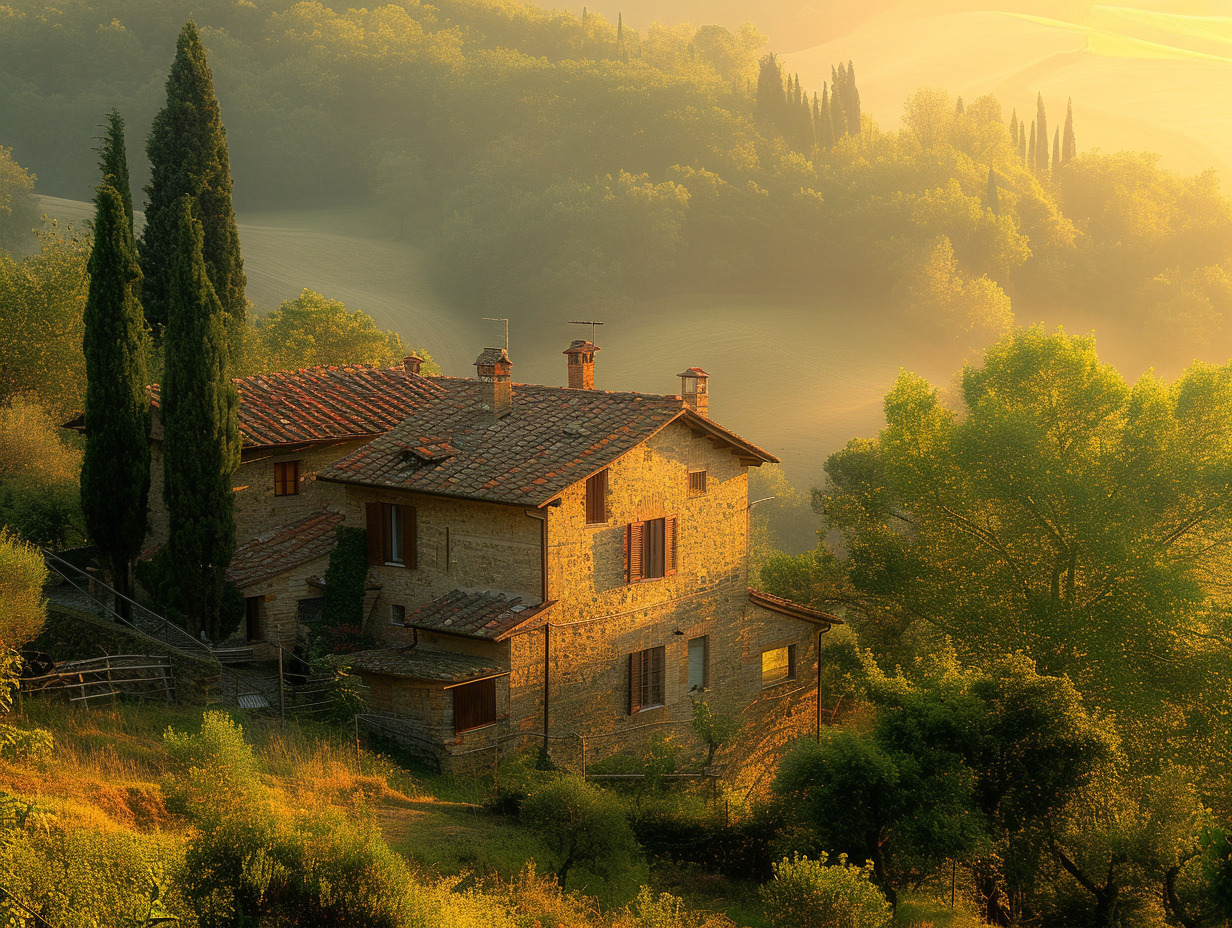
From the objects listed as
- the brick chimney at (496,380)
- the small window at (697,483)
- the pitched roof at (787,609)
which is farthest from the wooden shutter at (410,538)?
the pitched roof at (787,609)

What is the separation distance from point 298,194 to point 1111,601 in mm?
109041

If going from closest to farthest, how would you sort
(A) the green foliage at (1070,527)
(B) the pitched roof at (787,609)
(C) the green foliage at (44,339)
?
1. (A) the green foliage at (1070,527)
2. (B) the pitched roof at (787,609)
3. (C) the green foliage at (44,339)

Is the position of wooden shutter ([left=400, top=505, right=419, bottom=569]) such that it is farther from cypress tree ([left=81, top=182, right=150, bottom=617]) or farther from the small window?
the small window

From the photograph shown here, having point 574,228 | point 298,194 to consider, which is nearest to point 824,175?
point 574,228

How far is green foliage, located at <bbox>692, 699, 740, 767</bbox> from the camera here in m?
23.2

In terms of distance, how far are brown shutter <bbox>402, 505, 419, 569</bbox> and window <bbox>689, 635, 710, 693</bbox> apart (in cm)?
684

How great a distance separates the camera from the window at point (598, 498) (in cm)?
2327

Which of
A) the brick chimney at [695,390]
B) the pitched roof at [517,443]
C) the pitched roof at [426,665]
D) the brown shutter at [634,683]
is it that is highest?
the brick chimney at [695,390]

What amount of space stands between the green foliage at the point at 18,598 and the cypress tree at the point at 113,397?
523cm

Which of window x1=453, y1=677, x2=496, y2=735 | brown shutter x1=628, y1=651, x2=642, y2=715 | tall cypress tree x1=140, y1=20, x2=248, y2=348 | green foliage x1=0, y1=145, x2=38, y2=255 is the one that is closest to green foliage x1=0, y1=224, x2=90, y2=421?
tall cypress tree x1=140, y1=20, x2=248, y2=348

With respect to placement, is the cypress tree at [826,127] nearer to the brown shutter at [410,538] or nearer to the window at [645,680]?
the window at [645,680]

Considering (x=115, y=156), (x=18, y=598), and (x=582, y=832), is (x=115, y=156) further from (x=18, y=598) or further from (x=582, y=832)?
(x=582, y=832)

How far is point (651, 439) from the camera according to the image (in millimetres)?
24312

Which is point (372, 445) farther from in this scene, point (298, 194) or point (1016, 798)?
point (298, 194)
